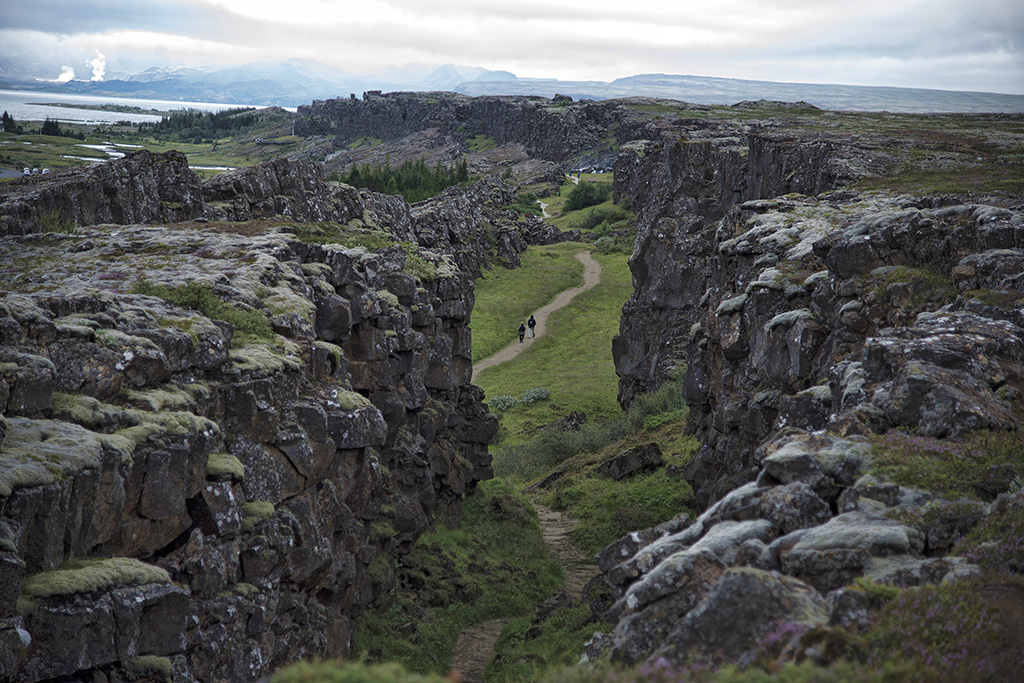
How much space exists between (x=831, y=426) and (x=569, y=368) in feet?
194

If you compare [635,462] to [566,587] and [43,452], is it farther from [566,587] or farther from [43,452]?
[43,452]

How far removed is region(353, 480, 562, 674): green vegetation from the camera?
27.2m

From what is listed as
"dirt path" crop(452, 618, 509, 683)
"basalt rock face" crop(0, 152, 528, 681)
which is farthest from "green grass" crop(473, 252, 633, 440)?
"dirt path" crop(452, 618, 509, 683)

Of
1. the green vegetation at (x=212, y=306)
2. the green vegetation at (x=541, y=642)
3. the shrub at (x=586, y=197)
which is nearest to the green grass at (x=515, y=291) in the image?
the shrub at (x=586, y=197)

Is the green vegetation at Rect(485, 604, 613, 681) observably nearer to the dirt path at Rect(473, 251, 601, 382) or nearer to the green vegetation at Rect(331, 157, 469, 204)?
the dirt path at Rect(473, 251, 601, 382)

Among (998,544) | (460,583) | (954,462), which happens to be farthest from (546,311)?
(998,544)

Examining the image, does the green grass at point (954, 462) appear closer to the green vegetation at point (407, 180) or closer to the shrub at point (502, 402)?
the shrub at point (502, 402)

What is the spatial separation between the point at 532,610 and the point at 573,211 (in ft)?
445

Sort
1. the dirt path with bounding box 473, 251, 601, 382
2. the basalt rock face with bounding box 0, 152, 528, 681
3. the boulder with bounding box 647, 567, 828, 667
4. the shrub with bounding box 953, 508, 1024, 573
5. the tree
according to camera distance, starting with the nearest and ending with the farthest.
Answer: the boulder with bounding box 647, 567, 828, 667, the shrub with bounding box 953, 508, 1024, 573, the basalt rock face with bounding box 0, 152, 528, 681, the dirt path with bounding box 473, 251, 601, 382, the tree

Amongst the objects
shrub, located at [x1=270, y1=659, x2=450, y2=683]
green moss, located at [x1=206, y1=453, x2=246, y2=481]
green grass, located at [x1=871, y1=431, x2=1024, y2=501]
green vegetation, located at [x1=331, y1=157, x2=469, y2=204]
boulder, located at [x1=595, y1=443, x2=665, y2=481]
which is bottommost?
boulder, located at [x1=595, y1=443, x2=665, y2=481]

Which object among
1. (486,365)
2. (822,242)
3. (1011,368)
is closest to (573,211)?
(486,365)

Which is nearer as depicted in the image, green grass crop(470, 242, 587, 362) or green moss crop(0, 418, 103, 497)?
green moss crop(0, 418, 103, 497)

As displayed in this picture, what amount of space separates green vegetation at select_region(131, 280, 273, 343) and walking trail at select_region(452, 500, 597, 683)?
Result: 12.6 m

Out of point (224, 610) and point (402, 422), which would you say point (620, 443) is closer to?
point (402, 422)
